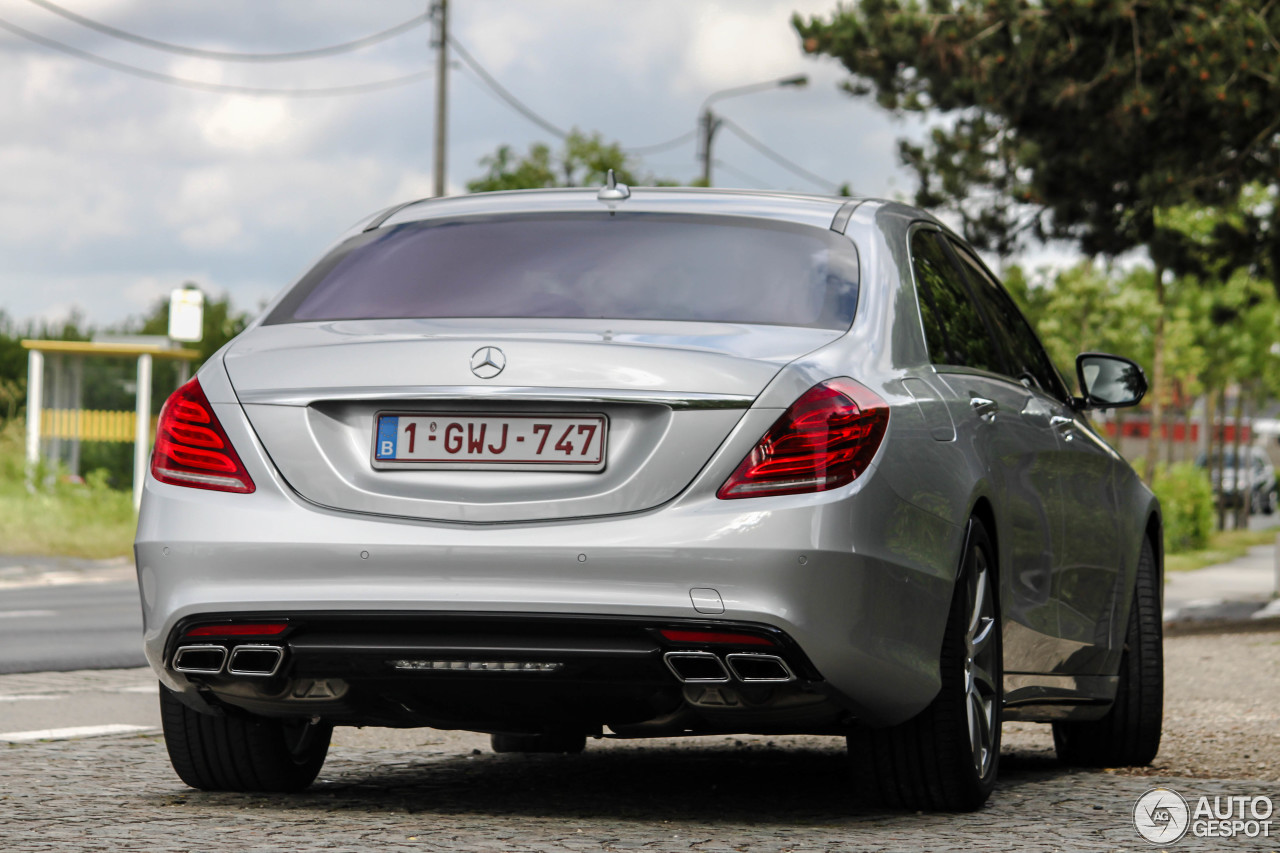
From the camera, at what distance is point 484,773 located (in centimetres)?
624

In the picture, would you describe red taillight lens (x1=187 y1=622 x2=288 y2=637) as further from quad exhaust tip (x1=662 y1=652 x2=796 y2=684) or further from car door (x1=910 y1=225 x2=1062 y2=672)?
car door (x1=910 y1=225 x2=1062 y2=672)

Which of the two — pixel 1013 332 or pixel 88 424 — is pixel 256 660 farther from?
pixel 88 424

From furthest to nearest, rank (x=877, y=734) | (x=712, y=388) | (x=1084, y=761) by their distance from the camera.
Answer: (x=1084, y=761), (x=877, y=734), (x=712, y=388)

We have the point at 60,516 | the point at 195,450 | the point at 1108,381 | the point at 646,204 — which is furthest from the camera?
the point at 60,516

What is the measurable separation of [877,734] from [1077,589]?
139 centimetres

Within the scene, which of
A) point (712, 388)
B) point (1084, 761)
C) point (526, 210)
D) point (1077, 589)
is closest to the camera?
point (712, 388)

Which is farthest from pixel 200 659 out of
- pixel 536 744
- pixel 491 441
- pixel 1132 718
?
pixel 1132 718

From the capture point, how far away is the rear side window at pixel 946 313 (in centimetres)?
542

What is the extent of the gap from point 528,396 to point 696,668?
709mm

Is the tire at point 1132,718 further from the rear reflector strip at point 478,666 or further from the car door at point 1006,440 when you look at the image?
the rear reflector strip at point 478,666

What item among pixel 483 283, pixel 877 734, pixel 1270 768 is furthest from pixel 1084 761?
pixel 483 283

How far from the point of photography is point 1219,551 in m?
31.5

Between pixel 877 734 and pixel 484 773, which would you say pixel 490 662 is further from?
pixel 484 773

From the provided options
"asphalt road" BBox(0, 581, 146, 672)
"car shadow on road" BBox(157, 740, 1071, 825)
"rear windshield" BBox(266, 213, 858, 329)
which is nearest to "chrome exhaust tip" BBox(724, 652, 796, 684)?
"car shadow on road" BBox(157, 740, 1071, 825)
